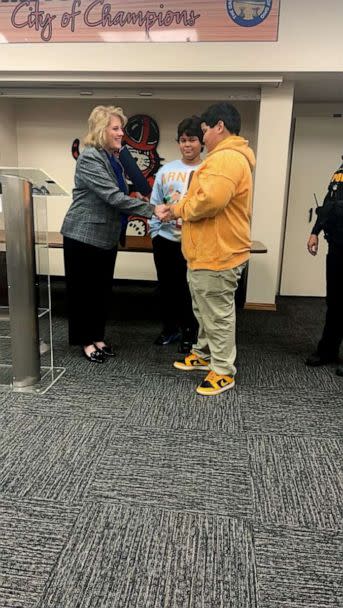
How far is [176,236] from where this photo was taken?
9.29 ft

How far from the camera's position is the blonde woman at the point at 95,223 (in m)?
2.39

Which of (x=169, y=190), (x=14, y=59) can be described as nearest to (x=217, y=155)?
(x=169, y=190)

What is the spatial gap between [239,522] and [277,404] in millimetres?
909

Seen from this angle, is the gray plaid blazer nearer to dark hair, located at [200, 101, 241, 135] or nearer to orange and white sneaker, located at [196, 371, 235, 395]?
dark hair, located at [200, 101, 241, 135]

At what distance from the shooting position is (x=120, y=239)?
111 inches

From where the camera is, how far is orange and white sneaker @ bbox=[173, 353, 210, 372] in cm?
265

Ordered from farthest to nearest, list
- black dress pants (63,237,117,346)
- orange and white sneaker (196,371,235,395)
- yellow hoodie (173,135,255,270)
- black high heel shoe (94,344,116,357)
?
black high heel shoe (94,344,116,357) < black dress pants (63,237,117,346) < orange and white sneaker (196,371,235,395) < yellow hoodie (173,135,255,270)

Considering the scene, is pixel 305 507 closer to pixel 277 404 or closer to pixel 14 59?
pixel 277 404

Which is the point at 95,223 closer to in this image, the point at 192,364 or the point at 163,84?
the point at 192,364

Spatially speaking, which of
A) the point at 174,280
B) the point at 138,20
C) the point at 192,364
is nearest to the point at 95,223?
the point at 174,280

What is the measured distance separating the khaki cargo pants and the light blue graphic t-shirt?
59 centimetres

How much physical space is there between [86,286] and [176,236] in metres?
0.67

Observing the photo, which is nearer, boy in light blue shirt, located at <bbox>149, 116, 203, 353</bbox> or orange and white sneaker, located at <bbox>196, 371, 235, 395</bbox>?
orange and white sneaker, located at <bbox>196, 371, 235, 395</bbox>

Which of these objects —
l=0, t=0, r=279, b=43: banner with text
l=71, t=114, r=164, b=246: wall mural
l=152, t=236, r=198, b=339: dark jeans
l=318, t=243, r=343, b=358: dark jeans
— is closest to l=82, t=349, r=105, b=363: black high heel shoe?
l=152, t=236, r=198, b=339: dark jeans
